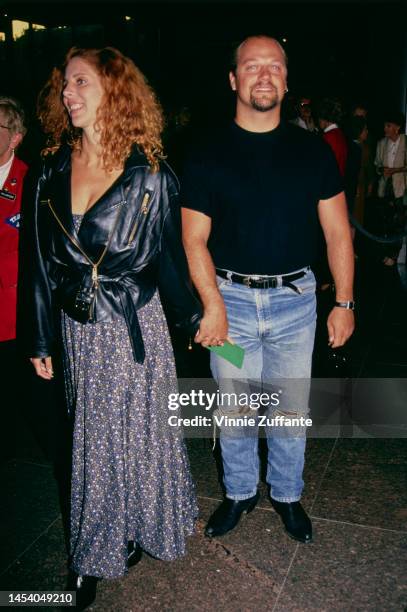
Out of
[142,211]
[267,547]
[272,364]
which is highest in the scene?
[142,211]

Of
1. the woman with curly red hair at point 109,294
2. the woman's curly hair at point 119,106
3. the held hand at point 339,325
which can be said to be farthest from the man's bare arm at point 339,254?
the woman's curly hair at point 119,106

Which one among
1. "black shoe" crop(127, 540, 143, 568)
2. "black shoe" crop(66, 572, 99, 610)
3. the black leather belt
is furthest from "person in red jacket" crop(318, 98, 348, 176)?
"black shoe" crop(66, 572, 99, 610)

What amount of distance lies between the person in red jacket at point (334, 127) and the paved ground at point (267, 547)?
148 inches

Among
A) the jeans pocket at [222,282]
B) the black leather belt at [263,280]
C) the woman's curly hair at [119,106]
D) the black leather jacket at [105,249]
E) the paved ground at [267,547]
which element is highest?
the woman's curly hair at [119,106]

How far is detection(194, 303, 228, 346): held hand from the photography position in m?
2.48

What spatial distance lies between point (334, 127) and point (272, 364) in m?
4.50

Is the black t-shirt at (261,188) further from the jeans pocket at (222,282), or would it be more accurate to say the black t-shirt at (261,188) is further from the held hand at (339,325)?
the held hand at (339,325)

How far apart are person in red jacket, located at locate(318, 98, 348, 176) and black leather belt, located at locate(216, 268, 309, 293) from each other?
13.8 ft

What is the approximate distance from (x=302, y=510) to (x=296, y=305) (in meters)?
1.04

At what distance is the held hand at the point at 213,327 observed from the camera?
248cm

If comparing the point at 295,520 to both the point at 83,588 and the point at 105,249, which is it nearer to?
the point at 83,588

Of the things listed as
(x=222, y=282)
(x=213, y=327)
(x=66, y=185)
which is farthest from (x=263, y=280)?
(x=66, y=185)

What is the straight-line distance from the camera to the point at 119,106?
7.12 ft

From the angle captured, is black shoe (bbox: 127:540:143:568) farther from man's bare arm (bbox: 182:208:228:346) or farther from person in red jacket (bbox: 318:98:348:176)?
person in red jacket (bbox: 318:98:348:176)
